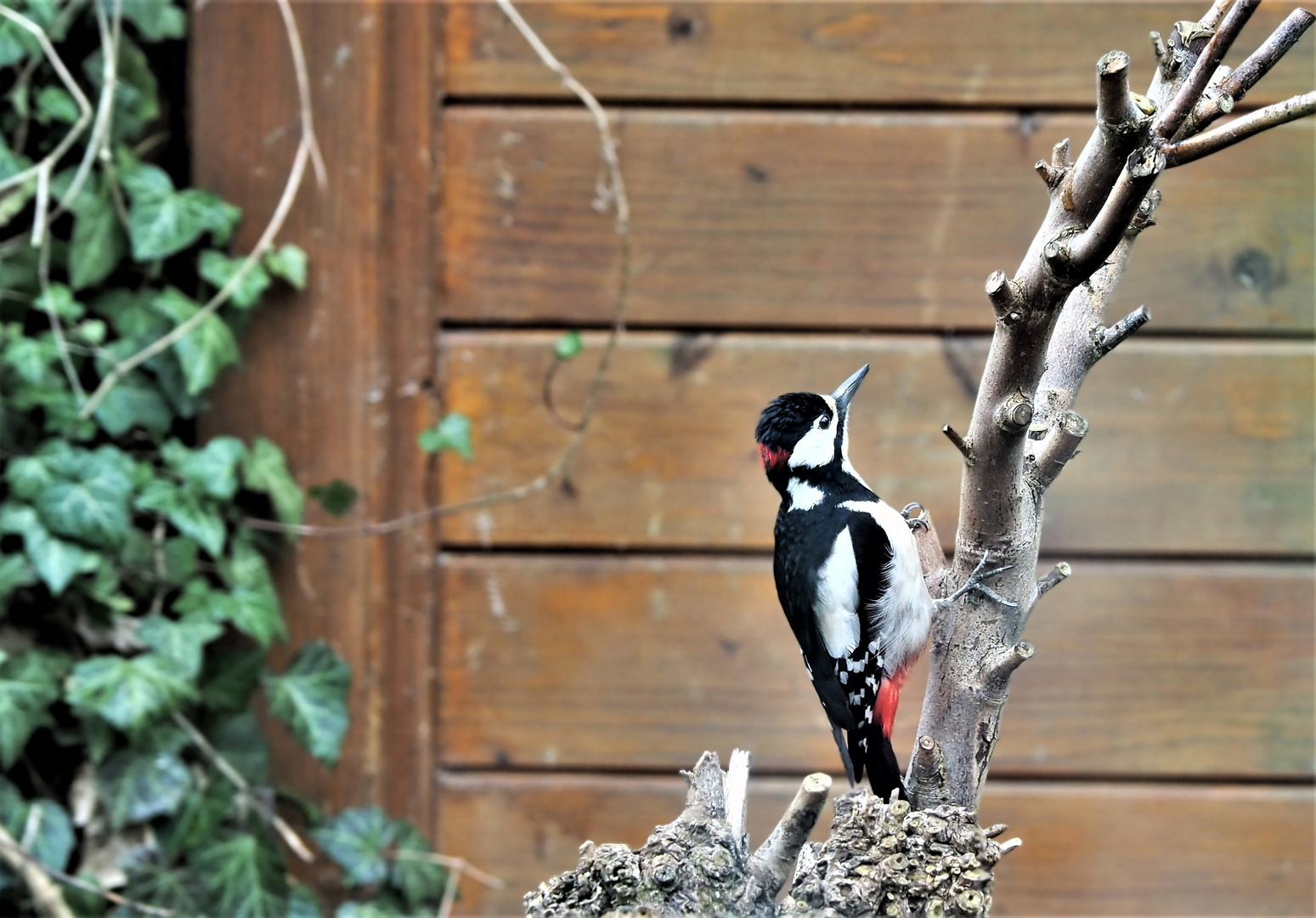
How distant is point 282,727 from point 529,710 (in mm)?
352

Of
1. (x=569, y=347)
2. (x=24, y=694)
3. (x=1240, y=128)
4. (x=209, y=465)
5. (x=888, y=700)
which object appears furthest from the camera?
(x=569, y=347)

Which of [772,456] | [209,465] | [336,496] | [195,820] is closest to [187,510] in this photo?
[209,465]

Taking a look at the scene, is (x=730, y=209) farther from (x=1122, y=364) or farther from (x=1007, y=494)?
(x=1007, y=494)

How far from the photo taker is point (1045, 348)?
64 centimetres

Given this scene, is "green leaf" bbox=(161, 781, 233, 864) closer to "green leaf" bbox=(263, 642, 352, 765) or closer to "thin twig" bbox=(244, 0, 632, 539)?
"green leaf" bbox=(263, 642, 352, 765)

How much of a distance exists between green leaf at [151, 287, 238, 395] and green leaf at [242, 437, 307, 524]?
0.37 feet

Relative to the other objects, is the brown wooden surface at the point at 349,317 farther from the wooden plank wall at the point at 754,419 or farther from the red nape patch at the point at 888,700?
the red nape patch at the point at 888,700

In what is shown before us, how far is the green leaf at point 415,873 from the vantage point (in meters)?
1.50

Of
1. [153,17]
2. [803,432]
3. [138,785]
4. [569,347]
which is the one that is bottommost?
[138,785]

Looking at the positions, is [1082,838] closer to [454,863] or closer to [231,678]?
[454,863]

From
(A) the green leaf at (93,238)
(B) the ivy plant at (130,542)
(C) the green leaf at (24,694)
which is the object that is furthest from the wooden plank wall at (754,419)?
(C) the green leaf at (24,694)

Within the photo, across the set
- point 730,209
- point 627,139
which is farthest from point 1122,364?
point 627,139

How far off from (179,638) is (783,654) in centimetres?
83

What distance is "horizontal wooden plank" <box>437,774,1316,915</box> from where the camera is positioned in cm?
161
